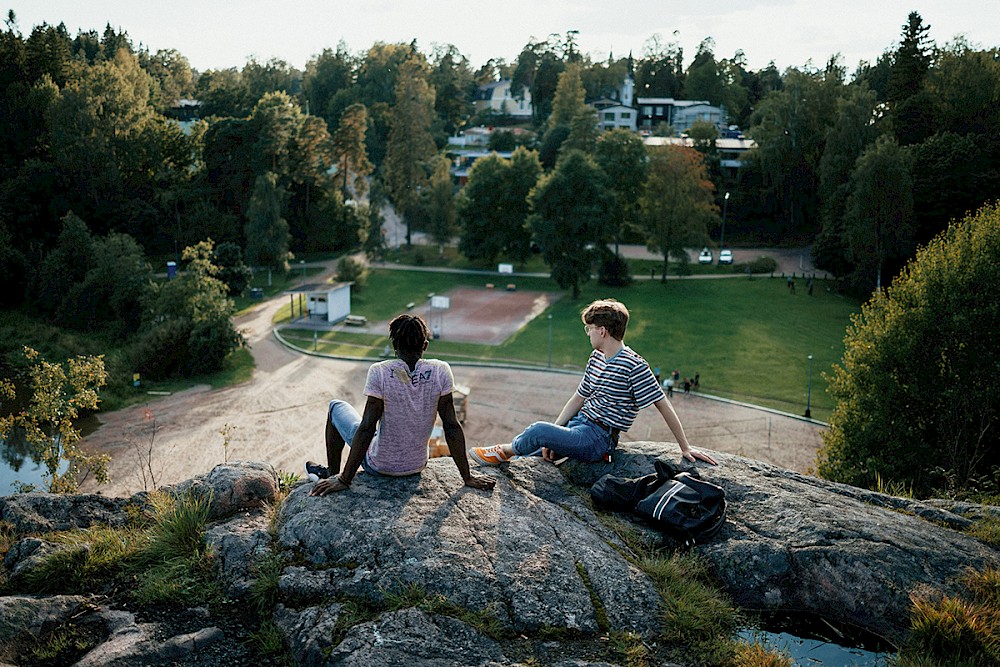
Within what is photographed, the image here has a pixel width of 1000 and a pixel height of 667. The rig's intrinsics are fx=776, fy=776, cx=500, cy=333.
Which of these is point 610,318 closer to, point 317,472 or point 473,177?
point 317,472

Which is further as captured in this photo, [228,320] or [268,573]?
[228,320]

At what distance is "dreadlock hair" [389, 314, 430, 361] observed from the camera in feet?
21.3

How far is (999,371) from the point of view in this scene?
54.9ft

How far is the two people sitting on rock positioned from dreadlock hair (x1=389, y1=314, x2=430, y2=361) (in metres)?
1.42

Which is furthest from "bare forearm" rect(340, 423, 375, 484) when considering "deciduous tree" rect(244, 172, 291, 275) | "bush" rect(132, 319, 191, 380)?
"deciduous tree" rect(244, 172, 291, 275)

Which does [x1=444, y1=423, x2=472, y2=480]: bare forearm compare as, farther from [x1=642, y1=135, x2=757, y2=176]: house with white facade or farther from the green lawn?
[x1=642, y1=135, x2=757, y2=176]: house with white facade

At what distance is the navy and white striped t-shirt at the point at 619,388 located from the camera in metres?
7.41

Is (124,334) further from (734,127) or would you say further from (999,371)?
(734,127)

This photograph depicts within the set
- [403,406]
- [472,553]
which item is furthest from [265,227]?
[472,553]

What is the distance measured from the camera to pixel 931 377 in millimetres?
17750

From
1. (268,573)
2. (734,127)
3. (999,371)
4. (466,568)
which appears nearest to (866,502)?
(466,568)

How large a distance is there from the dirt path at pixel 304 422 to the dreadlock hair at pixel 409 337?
18.7 m

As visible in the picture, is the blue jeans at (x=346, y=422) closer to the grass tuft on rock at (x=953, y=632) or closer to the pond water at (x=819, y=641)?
the pond water at (x=819, y=641)

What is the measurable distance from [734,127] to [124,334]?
71.4 m
